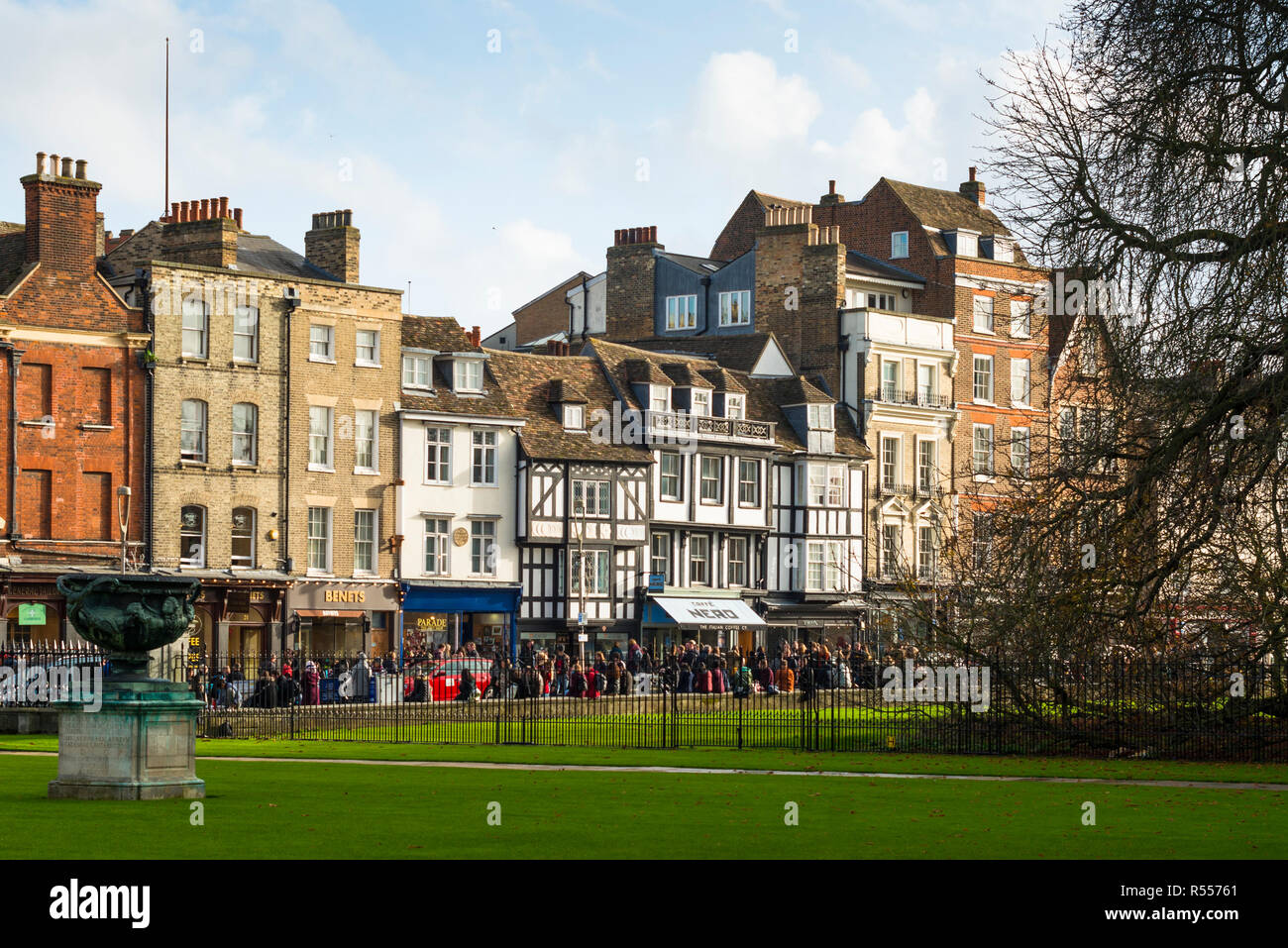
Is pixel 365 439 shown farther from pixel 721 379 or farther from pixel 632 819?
pixel 632 819

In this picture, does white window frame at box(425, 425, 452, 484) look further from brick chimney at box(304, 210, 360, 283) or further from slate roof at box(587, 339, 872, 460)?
slate roof at box(587, 339, 872, 460)

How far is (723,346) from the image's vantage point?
75938mm

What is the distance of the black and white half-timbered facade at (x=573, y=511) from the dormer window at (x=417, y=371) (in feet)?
10.7

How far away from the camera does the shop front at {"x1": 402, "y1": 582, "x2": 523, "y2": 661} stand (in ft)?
199

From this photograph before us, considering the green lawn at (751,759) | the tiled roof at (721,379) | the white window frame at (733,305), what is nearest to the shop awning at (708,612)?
the tiled roof at (721,379)

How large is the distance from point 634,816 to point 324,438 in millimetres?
40210

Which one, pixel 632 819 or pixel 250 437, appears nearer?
pixel 632 819

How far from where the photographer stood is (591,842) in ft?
58.7

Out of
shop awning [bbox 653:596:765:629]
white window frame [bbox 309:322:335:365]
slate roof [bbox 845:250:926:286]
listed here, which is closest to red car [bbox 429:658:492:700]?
white window frame [bbox 309:322:335:365]

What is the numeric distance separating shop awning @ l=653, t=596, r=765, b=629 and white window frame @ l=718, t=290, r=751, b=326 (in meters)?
13.9

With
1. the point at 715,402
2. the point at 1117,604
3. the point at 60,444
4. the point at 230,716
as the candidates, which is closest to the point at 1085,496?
the point at 1117,604

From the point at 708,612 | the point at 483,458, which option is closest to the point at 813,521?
the point at 708,612
